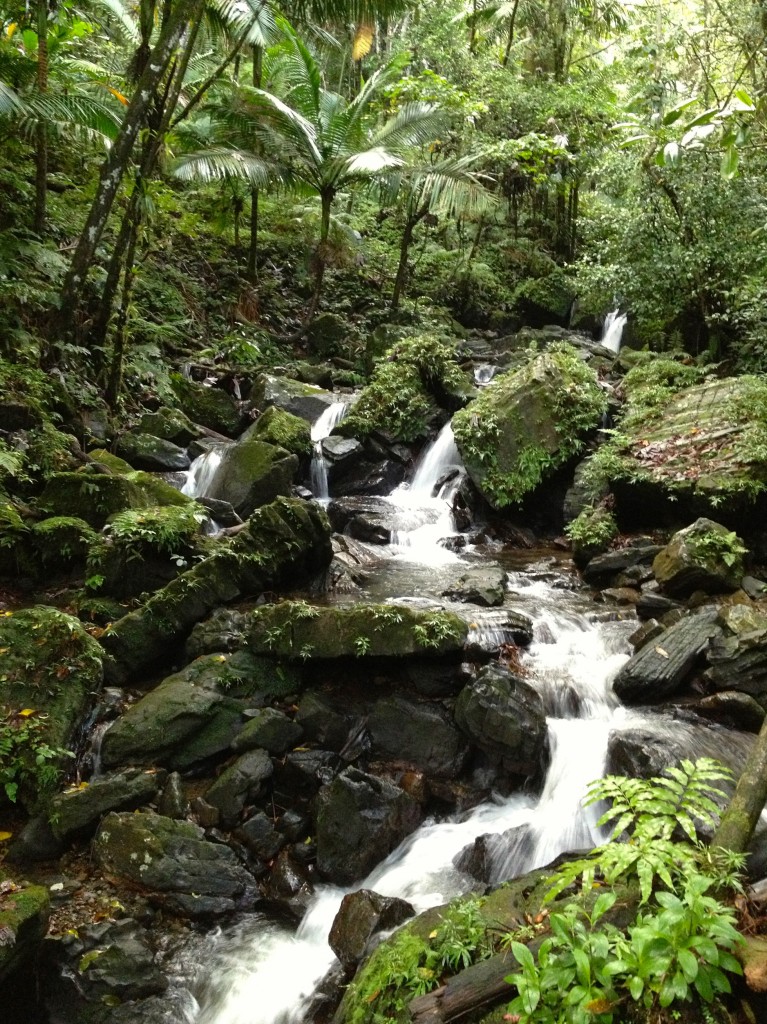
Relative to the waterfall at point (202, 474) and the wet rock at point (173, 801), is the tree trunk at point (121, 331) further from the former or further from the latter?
the wet rock at point (173, 801)

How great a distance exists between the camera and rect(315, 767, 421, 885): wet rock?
16.5 ft

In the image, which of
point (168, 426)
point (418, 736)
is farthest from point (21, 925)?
point (168, 426)

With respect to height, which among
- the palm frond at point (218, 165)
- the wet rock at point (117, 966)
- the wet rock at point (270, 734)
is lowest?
the wet rock at point (117, 966)

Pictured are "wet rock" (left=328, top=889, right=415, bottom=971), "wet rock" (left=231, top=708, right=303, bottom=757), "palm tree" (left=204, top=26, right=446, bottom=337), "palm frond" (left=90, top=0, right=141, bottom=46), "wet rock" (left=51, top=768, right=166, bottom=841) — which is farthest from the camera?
"palm tree" (left=204, top=26, right=446, bottom=337)

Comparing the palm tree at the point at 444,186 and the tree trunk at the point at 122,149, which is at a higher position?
the palm tree at the point at 444,186

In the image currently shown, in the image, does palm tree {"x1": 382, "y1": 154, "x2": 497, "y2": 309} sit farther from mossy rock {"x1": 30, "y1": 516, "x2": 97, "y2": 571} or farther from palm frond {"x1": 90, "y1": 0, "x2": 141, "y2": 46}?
mossy rock {"x1": 30, "y1": 516, "x2": 97, "y2": 571}

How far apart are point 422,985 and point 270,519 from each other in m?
5.27

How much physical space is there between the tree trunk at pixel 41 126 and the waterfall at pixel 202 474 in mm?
5377

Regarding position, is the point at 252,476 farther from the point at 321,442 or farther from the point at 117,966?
the point at 117,966

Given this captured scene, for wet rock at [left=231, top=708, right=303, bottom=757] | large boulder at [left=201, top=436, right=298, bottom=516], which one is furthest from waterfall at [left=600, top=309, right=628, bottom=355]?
wet rock at [left=231, top=708, right=303, bottom=757]

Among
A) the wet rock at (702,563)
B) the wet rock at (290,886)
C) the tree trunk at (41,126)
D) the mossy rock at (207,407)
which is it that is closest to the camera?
the wet rock at (290,886)

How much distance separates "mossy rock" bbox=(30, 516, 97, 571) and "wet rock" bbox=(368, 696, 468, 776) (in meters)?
3.86

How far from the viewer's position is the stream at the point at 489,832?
428 centimetres

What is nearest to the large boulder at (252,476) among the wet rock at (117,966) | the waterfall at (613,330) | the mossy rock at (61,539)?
the mossy rock at (61,539)
